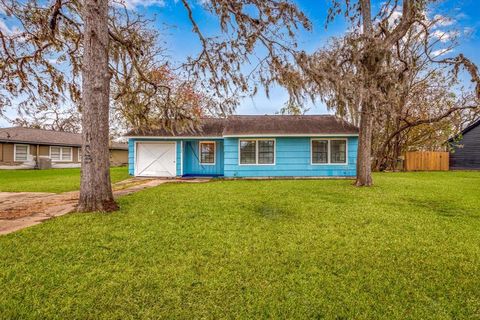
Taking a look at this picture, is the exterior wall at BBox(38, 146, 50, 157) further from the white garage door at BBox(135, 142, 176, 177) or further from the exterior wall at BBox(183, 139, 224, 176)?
the exterior wall at BBox(183, 139, 224, 176)

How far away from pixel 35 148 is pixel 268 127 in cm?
2026

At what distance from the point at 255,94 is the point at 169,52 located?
5.00 metres

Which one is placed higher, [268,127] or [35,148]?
[268,127]

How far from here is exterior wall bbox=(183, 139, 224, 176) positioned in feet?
46.5

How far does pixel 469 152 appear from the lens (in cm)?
1958

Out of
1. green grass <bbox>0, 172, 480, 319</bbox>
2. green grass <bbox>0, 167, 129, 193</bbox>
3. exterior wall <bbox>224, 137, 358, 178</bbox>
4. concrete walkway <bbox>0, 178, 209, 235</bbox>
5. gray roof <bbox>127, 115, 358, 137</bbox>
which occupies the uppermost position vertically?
gray roof <bbox>127, 115, 358, 137</bbox>

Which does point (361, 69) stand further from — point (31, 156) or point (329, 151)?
point (31, 156)

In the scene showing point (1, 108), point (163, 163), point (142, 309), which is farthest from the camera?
point (163, 163)

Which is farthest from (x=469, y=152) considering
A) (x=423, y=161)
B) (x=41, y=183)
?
(x=41, y=183)

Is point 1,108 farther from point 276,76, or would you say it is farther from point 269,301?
point 269,301

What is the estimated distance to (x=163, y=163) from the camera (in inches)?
543

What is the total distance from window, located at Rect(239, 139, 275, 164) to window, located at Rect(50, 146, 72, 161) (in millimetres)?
19411

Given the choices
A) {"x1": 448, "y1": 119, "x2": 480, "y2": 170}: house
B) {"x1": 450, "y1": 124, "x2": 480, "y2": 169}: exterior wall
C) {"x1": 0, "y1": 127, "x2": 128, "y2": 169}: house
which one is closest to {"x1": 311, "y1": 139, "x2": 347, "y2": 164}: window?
{"x1": 448, "y1": 119, "x2": 480, "y2": 170}: house

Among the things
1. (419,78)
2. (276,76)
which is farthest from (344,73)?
(419,78)
